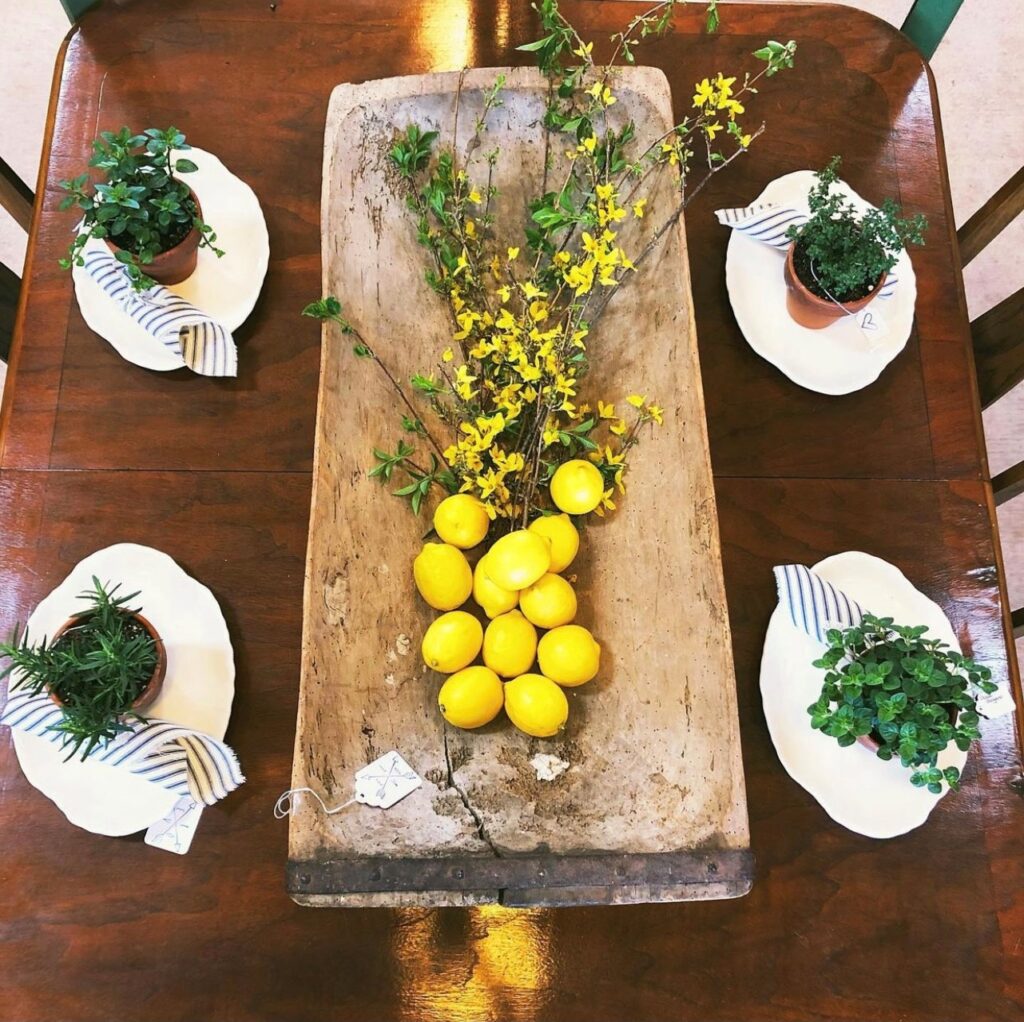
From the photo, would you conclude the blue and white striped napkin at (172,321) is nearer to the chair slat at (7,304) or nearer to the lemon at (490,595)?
the chair slat at (7,304)

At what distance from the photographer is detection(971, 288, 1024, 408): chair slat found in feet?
4.10

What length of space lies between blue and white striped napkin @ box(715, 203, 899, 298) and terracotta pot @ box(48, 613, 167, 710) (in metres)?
0.94

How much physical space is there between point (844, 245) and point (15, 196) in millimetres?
1268

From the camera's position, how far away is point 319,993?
3.15 feet

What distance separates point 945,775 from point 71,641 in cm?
98

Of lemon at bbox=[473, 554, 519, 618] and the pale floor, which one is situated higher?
the pale floor

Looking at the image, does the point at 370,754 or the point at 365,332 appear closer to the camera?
the point at 370,754

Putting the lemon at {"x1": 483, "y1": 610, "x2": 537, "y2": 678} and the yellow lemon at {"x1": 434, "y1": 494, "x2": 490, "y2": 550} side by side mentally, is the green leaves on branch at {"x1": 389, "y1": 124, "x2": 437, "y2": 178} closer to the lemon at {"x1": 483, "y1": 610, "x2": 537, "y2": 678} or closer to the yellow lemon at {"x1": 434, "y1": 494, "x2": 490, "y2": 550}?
the yellow lemon at {"x1": 434, "y1": 494, "x2": 490, "y2": 550}

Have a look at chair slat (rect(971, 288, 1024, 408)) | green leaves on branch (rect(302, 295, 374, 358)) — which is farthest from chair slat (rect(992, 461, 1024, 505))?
green leaves on branch (rect(302, 295, 374, 358))

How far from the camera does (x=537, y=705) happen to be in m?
0.89

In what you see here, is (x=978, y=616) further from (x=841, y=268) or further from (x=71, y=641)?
(x=71, y=641)

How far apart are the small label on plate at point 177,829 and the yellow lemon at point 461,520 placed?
44cm

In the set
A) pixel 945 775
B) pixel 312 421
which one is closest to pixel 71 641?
pixel 312 421

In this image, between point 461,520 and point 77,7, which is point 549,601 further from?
point 77,7
